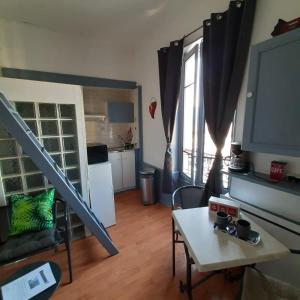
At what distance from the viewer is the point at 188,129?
279cm

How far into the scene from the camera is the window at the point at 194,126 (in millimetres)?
2418

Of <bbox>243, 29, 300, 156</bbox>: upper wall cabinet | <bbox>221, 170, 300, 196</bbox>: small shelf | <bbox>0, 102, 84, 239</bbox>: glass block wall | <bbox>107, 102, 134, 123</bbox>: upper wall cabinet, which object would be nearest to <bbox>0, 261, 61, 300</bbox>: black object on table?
<bbox>0, 102, 84, 239</bbox>: glass block wall

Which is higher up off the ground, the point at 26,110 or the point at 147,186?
the point at 26,110

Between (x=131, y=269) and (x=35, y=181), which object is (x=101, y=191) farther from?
(x=131, y=269)

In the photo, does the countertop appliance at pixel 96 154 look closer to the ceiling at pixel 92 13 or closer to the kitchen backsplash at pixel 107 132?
the kitchen backsplash at pixel 107 132

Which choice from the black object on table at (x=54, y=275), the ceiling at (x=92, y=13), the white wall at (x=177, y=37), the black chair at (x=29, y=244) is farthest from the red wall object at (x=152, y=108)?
the black object on table at (x=54, y=275)

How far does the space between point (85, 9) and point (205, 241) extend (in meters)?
2.96

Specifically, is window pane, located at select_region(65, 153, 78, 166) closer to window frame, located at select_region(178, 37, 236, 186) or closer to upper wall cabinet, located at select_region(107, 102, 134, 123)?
upper wall cabinet, located at select_region(107, 102, 134, 123)

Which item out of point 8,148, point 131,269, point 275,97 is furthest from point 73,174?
point 275,97

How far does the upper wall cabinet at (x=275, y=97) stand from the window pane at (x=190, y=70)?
1258 mm

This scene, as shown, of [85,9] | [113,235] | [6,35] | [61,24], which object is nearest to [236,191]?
[113,235]

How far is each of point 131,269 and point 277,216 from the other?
1457 mm

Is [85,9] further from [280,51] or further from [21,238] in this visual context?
[21,238]

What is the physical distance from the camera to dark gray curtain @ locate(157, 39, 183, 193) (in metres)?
2.51
